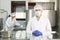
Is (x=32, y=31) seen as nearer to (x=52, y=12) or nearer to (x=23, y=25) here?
(x=23, y=25)

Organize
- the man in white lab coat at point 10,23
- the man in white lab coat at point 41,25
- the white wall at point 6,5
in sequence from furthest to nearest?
the white wall at point 6,5 < the man in white lab coat at point 10,23 < the man in white lab coat at point 41,25

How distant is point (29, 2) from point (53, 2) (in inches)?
14.3

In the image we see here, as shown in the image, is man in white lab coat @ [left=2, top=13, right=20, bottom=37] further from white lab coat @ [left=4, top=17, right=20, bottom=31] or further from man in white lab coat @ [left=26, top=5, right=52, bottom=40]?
man in white lab coat @ [left=26, top=5, right=52, bottom=40]

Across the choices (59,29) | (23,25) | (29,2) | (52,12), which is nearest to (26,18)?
(23,25)

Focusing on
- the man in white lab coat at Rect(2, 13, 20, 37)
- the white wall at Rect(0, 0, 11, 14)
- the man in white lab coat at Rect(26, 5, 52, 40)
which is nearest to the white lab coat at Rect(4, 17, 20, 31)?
the man in white lab coat at Rect(2, 13, 20, 37)

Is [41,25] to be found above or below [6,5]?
below

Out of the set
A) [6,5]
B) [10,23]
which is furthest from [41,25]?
[6,5]

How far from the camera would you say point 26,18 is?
2209 millimetres

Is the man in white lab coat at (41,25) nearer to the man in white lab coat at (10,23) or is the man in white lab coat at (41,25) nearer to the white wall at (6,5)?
the man in white lab coat at (10,23)

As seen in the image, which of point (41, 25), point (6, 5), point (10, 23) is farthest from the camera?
point (6, 5)

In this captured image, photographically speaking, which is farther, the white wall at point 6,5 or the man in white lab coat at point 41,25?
the white wall at point 6,5

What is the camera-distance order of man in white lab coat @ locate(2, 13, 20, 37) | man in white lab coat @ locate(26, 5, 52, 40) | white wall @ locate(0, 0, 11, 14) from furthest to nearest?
white wall @ locate(0, 0, 11, 14) → man in white lab coat @ locate(2, 13, 20, 37) → man in white lab coat @ locate(26, 5, 52, 40)

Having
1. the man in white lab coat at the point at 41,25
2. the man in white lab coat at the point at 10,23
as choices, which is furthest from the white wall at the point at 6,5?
the man in white lab coat at the point at 41,25

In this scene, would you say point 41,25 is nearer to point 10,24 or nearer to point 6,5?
point 10,24
